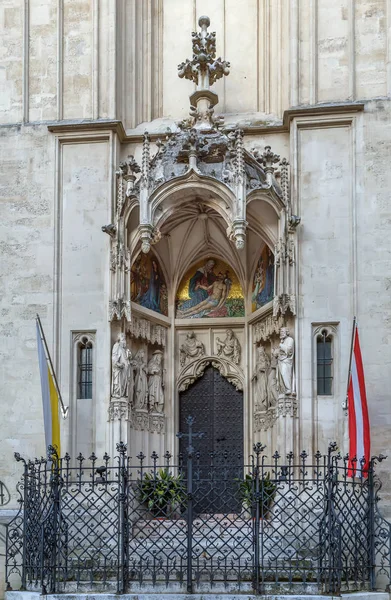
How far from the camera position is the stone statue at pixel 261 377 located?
1866 cm

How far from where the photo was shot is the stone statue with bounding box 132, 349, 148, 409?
18734 millimetres

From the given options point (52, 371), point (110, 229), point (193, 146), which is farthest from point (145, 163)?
point (52, 371)

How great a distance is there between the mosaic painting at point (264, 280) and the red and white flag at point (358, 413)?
2.80 meters

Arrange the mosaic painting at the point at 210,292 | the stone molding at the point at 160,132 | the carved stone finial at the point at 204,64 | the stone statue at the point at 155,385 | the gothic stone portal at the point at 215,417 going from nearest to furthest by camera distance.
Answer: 1. the stone molding at the point at 160,132
2. the carved stone finial at the point at 204,64
3. the stone statue at the point at 155,385
4. the gothic stone portal at the point at 215,417
5. the mosaic painting at the point at 210,292

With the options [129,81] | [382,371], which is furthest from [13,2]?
[382,371]

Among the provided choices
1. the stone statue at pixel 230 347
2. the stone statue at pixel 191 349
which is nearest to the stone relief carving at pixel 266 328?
the stone statue at pixel 230 347

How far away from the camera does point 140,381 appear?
744 inches

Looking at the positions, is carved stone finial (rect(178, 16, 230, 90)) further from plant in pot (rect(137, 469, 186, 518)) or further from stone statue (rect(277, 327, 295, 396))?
plant in pot (rect(137, 469, 186, 518))

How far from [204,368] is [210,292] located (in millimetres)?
1471

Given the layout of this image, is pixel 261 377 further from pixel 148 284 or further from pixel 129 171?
pixel 129 171

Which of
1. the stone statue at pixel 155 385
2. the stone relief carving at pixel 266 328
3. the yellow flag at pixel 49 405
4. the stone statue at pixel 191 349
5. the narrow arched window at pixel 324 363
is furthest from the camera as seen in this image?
the stone statue at pixel 191 349

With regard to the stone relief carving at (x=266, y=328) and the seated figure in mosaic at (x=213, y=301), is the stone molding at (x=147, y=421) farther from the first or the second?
the stone relief carving at (x=266, y=328)

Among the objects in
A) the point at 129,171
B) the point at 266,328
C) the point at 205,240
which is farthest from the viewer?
the point at 205,240

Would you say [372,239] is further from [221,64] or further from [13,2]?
[13,2]
